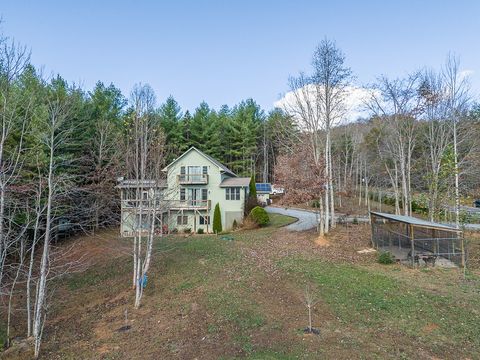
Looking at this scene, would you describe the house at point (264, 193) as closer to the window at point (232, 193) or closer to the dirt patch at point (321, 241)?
the window at point (232, 193)

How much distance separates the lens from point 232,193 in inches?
1089

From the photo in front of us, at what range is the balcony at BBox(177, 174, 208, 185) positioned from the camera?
89.1 ft

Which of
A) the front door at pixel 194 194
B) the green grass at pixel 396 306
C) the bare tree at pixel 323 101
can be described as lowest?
the green grass at pixel 396 306

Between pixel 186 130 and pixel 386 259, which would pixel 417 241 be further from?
pixel 186 130

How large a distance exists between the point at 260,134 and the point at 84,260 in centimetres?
3684

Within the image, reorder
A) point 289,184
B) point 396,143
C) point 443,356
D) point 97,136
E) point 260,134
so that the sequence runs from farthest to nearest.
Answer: point 260,134 < point 97,136 < point 396,143 < point 289,184 < point 443,356

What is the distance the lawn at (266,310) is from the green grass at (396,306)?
3 centimetres

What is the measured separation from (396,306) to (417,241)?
839 centimetres

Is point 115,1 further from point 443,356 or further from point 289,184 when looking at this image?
point 443,356

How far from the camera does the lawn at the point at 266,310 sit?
23.7 feet

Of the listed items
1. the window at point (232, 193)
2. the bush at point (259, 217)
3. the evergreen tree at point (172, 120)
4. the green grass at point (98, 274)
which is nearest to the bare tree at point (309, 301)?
the green grass at point (98, 274)

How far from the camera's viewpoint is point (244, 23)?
17.3 metres

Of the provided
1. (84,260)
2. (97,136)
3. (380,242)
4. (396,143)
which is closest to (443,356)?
(380,242)

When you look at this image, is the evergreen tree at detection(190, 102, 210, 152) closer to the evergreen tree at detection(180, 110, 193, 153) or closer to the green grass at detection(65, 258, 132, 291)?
the evergreen tree at detection(180, 110, 193, 153)
